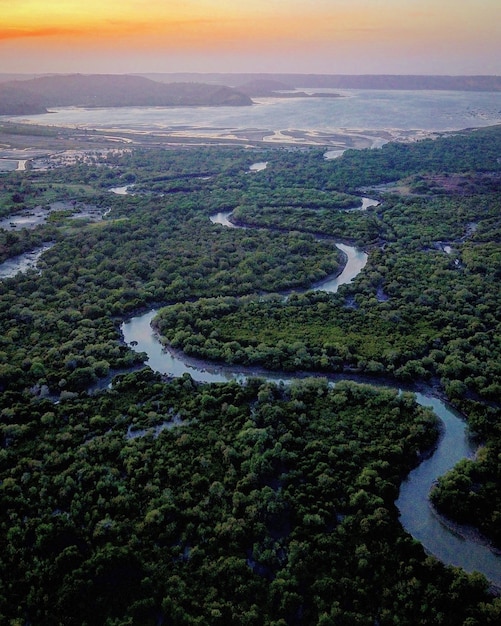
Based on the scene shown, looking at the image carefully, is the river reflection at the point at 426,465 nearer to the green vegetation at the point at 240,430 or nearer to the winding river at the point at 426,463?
the winding river at the point at 426,463

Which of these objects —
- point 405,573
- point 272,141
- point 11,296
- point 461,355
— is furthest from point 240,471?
point 272,141

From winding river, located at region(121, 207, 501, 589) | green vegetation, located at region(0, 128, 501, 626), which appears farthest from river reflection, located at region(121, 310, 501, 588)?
green vegetation, located at region(0, 128, 501, 626)

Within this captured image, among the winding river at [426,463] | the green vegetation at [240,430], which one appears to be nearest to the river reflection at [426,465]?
Result: the winding river at [426,463]

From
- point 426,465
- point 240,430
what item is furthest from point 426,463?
point 240,430

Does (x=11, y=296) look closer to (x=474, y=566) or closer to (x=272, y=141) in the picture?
(x=474, y=566)

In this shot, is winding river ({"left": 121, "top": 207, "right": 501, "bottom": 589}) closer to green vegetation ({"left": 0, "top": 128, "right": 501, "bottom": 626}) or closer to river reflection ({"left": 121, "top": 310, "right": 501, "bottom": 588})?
river reflection ({"left": 121, "top": 310, "right": 501, "bottom": 588})

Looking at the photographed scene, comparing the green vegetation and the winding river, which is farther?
the winding river
